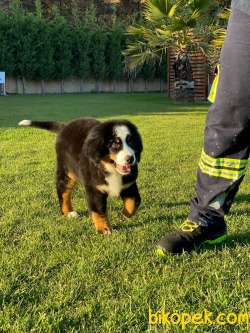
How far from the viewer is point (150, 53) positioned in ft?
44.9

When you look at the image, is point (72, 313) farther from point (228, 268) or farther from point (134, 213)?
point (134, 213)

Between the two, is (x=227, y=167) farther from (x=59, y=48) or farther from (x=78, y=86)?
(x=78, y=86)

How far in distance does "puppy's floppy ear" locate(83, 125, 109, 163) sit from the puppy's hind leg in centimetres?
46

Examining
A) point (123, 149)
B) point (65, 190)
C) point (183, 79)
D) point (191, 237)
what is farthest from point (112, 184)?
point (183, 79)

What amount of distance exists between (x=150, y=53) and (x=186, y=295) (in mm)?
12567

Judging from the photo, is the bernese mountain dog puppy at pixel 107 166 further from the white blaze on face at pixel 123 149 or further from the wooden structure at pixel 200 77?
the wooden structure at pixel 200 77

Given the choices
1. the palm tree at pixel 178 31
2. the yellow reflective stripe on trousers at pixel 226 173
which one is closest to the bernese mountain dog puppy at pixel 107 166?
the yellow reflective stripe on trousers at pixel 226 173

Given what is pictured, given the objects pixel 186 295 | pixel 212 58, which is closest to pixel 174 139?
pixel 186 295

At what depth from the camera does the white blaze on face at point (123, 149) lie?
2604mm

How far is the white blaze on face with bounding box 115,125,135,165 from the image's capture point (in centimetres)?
260

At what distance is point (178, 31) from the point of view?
12.6 m

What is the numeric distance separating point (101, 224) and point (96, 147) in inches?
17.9

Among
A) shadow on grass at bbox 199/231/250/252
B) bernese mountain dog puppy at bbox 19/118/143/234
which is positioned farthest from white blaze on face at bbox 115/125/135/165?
shadow on grass at bbox 199/231/250/252

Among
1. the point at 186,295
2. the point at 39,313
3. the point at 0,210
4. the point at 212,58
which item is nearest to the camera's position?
the point at 39,313
